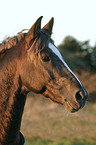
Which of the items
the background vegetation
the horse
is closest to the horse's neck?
the horse

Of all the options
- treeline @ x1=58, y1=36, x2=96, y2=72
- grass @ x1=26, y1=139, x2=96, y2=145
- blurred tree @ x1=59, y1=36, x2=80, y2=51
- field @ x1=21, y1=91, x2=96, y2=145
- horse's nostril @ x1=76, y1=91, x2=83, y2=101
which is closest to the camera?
horse's nostril @ x1=76, y1=91, x2=83, y2=101

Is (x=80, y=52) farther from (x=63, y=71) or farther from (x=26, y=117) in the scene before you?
(x=63, y=71)

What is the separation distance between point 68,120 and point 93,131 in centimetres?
173

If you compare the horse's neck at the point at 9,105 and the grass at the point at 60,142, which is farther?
the grass at the point at 60,142

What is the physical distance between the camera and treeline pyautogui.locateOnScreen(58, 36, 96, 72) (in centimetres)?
1738

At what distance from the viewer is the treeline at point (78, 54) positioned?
17375 millimetres

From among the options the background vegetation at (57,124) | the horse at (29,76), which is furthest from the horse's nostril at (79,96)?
the background vegetation at (57,124)

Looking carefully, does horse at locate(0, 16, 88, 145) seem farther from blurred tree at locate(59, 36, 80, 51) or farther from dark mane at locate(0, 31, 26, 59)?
blurred tree at locate(59, 36, 80, 51)

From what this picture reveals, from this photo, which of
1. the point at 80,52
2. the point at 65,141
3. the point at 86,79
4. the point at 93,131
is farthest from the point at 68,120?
the point at 80,52

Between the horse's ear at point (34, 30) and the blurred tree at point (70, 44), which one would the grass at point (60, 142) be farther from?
the blurred tree at point (70, 44)

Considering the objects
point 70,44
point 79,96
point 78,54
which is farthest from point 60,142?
point 70,44

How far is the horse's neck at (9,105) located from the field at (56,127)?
462 cm

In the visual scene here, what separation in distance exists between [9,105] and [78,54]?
1884 centimetres

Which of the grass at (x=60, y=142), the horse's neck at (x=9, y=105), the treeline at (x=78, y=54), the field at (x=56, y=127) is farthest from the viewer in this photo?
the treeline at (x=78, y=54)
